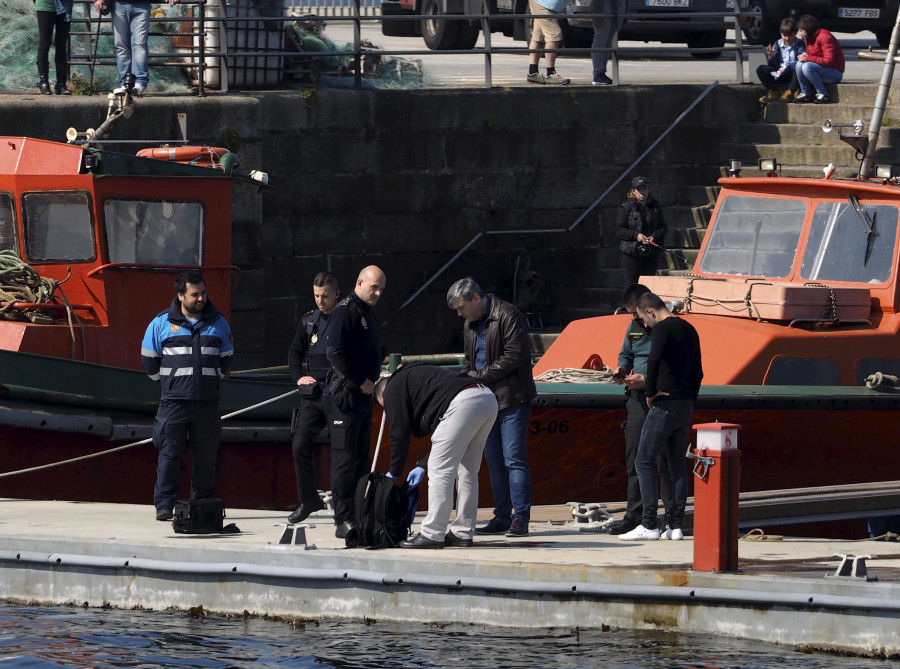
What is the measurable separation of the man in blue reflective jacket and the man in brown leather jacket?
1341mm

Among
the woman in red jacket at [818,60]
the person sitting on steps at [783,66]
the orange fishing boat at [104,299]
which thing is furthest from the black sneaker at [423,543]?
the person sitting on steps at [783,66]

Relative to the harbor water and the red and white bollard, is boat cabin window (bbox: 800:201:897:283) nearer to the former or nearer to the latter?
the red and white bollard

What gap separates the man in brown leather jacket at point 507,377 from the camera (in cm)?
875

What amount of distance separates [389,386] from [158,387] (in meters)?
2.71

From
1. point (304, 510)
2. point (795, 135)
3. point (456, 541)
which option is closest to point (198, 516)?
point (304, 510)

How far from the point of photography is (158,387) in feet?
34.3

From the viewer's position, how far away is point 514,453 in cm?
880

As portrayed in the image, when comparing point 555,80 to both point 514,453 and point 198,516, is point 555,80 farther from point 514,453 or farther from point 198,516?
point 198,516

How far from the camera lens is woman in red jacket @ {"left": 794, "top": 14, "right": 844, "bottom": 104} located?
17172mm

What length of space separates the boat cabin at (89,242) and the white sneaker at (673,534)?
3.81m

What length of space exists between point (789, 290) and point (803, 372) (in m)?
0.55

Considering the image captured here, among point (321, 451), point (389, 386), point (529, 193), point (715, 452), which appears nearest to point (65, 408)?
point (321, 451)

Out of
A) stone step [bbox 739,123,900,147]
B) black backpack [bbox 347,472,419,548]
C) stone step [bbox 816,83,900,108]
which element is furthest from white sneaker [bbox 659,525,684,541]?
stone step [bbox 816,83,900,108]

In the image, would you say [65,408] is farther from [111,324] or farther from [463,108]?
[463,108]
